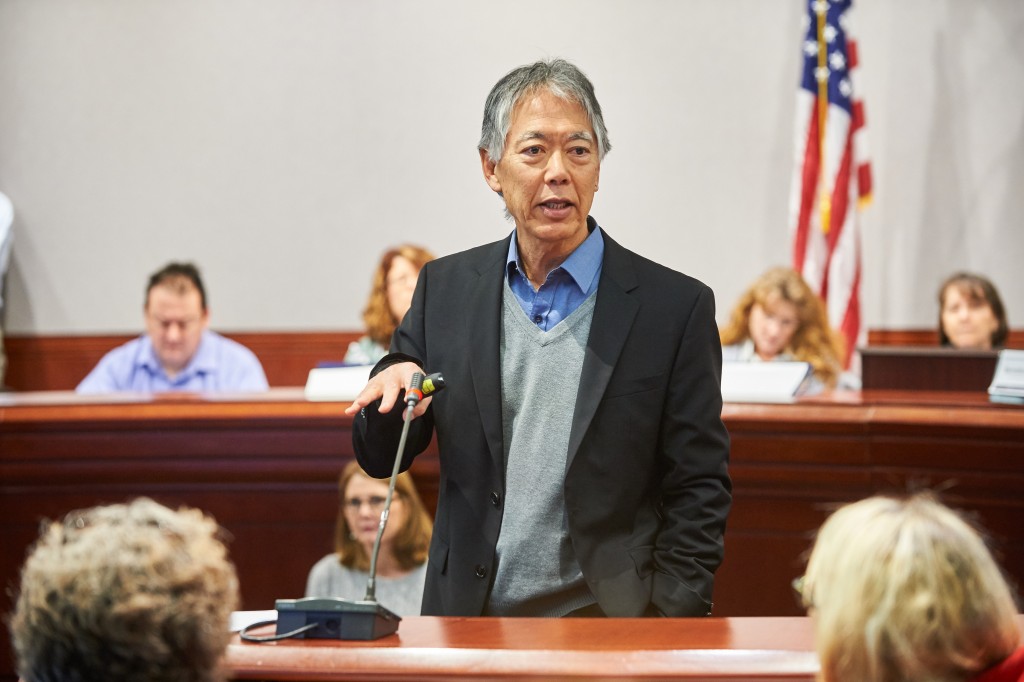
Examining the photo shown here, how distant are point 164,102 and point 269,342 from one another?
154 centimetres

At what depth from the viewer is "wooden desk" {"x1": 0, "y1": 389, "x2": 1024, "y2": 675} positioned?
9.62 feet

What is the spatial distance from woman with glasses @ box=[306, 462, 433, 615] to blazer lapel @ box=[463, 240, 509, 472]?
1.27 metres

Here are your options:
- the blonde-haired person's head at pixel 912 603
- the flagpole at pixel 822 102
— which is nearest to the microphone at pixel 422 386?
the blonde-haired person's head at pixel 912 603

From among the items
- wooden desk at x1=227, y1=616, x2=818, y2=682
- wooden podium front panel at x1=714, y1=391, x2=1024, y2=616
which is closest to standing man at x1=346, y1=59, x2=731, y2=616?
wooden desk at x1=227, y1=616, x2=818, y2=682

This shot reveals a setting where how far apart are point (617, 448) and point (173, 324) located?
341cm

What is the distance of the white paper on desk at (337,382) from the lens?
340 cm

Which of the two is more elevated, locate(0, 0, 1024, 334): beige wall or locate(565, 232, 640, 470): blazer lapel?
locate(0, 0, 1024, 334): beige wall

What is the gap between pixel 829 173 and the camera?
5934 mm

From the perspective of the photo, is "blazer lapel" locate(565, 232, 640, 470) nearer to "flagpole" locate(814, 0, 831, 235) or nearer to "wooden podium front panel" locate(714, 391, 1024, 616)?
"wooden podium front panel" locate(714, 391, 1024, 616)

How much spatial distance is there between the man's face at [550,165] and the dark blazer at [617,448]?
4.8 inches

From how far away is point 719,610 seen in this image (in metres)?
2.96

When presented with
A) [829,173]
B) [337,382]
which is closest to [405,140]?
[829,173]

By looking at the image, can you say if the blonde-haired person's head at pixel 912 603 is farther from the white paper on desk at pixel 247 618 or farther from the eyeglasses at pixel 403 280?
the eyeglasses at pixel 403 280

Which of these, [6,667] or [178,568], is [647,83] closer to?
[6,667]
